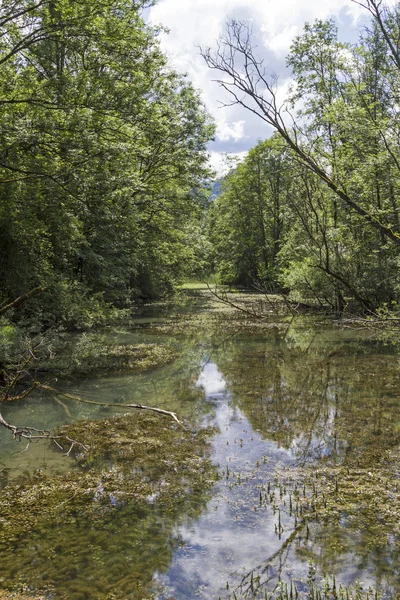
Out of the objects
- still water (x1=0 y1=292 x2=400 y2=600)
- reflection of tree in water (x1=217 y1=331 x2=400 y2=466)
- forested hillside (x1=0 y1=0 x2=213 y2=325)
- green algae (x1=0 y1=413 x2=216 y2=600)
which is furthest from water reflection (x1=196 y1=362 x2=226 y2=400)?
forested hillside (x1=0 y1=0 x2=213 y2=325)

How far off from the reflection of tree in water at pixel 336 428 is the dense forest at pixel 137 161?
2.06 m

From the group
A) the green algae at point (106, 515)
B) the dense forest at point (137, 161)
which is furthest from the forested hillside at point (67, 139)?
the green algae at point (106, 515)

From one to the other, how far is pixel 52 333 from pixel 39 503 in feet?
20.7

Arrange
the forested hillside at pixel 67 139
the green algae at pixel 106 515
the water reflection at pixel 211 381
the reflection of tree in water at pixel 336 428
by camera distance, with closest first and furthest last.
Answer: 1. the green algae at pixel 106 515
2. the reflection of tree in water at pixel 336 428
3. the water reflection at pixel 211 381
4. the forested hillside at pixel 67 139

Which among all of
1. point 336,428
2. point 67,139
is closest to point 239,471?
point 336,428

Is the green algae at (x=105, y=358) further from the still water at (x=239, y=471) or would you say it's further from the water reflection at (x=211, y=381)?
the water reflection at (x=211, y=381)

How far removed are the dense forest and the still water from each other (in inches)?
87.0

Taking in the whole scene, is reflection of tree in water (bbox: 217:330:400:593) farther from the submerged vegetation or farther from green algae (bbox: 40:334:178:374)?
green algae (bbox: 40:334:178:374)

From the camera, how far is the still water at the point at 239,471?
4.30 m

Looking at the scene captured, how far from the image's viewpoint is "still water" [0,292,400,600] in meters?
4.30

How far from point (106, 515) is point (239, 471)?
1935 mm

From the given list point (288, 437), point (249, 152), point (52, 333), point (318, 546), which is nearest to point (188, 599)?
point (318, 546)

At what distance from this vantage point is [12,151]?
1190cm

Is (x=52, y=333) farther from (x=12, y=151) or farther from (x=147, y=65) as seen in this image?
(x=147, y=65)
